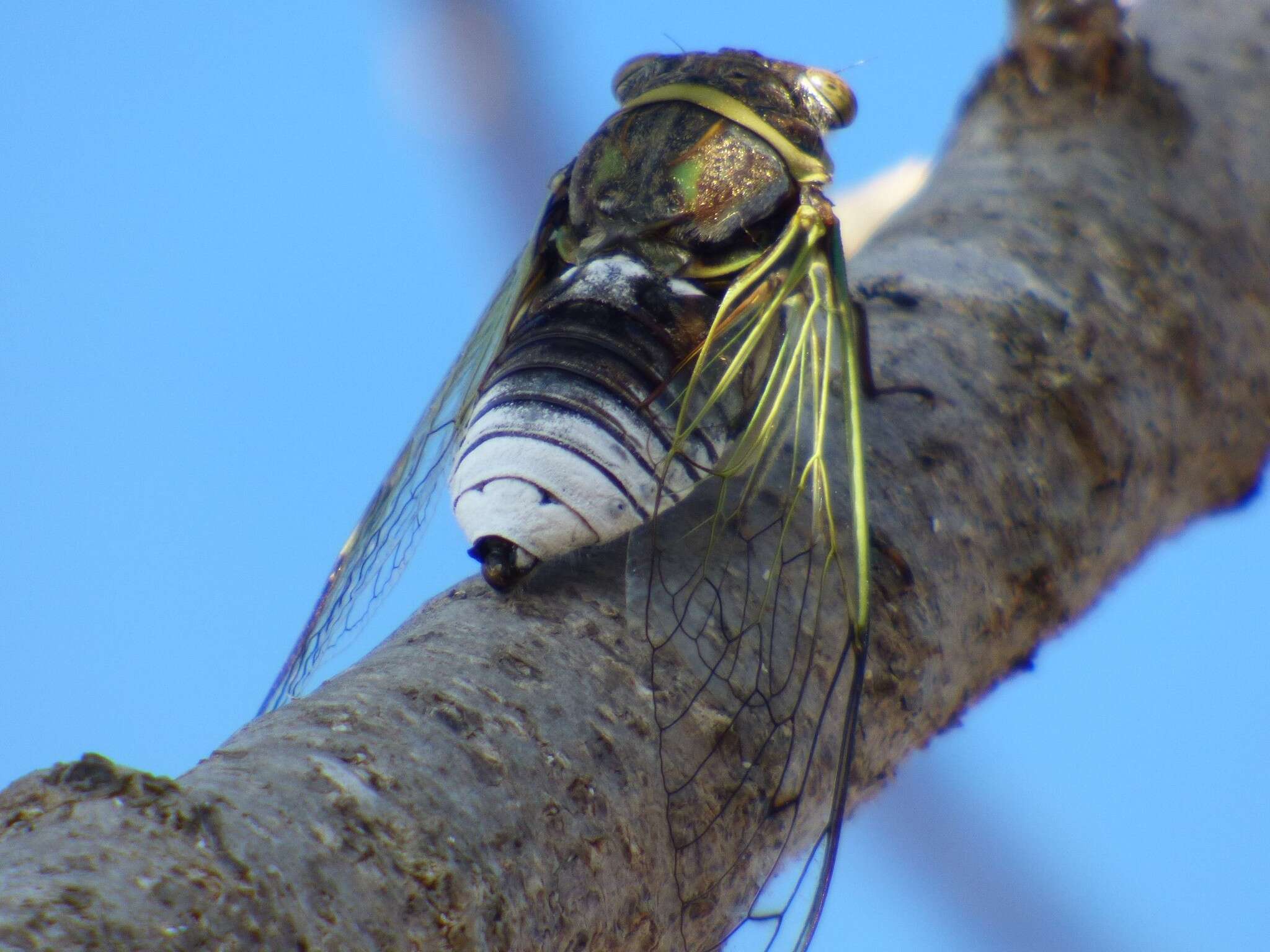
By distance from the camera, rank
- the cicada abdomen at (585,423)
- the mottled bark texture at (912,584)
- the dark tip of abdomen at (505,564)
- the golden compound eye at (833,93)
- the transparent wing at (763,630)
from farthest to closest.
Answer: the golden compound eye at (833,93), the cicada abdomen at (585,423), the dark tip of abdomen at (505,564), the transparent wing at (763,630), the mottled bark texture at (912,584)

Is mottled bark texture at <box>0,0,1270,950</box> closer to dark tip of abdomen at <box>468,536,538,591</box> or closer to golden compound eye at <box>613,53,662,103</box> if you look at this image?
dark tip of abdomen at <box>468,536,538,591</box>

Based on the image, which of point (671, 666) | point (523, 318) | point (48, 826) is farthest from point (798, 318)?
point (48, 826)

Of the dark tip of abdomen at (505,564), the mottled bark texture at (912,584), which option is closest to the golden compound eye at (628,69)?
the mottled bark texture at (912,584)

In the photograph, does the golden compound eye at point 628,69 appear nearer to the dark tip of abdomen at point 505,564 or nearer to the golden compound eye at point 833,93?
the golden compound eye at point 833,93

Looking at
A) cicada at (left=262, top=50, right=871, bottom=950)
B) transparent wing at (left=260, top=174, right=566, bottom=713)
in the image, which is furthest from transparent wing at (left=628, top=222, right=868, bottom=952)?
transparent wing at (left=260, top=174, right=566, bottom=713)

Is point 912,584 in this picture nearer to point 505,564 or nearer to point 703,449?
point 703,449

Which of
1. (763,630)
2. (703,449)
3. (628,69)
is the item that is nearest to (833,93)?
(628,69)
